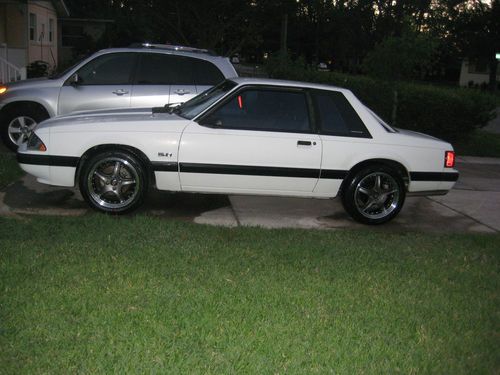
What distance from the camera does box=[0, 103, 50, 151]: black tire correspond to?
973 centimetres

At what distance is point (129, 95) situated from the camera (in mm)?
9461

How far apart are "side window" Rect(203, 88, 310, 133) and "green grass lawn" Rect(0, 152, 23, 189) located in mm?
2961

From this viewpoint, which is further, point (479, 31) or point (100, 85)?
point (479, 31)

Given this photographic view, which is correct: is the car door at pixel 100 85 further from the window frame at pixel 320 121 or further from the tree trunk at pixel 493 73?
the tree trunk at pixel 493 73

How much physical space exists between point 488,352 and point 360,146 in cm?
335

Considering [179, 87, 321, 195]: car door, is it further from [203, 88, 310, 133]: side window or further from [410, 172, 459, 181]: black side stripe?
[410, 172, 459, 181]: black side stripe

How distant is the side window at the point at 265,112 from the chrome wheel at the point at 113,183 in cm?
100

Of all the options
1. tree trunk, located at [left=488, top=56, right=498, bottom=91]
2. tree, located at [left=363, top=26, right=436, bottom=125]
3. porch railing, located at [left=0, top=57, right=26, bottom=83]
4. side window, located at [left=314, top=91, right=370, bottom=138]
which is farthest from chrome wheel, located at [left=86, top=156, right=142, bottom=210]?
tree trunk, located at [left=488, top=56, right=498, bottom=91]

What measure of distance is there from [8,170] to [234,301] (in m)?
5.10

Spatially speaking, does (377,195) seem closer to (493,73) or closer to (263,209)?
(263,209)

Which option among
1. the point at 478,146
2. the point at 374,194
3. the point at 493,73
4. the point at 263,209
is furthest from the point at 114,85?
the point at 493,73

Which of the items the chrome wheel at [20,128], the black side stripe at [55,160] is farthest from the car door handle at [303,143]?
the chrome wheel at [20,128]

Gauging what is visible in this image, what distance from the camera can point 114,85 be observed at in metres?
9.51

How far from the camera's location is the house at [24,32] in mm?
22166
